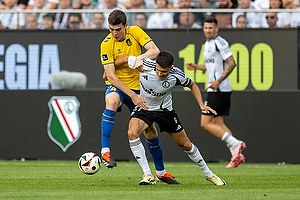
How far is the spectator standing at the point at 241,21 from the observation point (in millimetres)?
12422

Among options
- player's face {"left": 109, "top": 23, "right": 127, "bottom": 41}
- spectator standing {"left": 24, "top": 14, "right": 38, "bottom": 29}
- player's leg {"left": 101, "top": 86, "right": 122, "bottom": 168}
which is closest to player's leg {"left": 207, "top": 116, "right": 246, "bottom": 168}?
player's leg {"left": 101, "top": 86, "right": 122, "bottom": 168}

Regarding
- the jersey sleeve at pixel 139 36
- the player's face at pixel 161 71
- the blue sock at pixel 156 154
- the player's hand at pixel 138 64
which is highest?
the jersey sleeve at pixel 139 36

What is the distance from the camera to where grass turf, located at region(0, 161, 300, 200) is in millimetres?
6406

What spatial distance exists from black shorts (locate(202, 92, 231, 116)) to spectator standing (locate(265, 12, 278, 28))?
2.06 metres

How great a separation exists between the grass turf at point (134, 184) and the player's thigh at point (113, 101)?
1.02m

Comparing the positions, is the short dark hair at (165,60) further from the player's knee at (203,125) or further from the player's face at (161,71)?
the player's knee at (203,125)

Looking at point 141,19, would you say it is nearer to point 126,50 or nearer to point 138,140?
point 126,50

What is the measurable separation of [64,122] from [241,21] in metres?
4.19

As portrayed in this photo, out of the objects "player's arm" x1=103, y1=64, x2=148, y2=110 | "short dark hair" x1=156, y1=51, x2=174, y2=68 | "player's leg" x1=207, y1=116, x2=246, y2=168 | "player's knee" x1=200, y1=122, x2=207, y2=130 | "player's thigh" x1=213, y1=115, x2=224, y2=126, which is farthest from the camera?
"player's thigh" x1=213, y1=115, x2=224, y2=126

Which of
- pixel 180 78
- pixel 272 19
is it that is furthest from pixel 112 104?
pixel 272 19

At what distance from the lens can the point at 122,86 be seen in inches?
311

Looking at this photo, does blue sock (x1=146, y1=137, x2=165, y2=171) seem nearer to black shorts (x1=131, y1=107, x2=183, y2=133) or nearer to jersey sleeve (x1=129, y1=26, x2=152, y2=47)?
black shorts (x1=131, y1=107, x2=183, y2=133)

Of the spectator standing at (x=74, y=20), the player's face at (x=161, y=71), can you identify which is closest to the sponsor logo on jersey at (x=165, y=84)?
the player's face at (x=161, y=71)

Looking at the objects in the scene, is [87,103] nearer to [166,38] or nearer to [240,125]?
[166,38]
